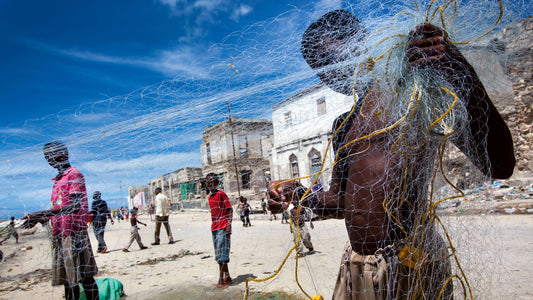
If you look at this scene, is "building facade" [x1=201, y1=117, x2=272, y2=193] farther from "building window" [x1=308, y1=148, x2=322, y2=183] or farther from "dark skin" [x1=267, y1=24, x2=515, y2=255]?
"dark skin" [x1=267, y1=24, x2=515, y2=255]

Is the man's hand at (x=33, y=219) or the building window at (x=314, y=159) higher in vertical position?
the building window at (x=314, y=159)

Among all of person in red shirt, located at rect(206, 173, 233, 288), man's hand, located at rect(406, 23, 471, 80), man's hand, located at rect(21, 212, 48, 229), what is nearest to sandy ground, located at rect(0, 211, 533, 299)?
person in red shirt, located at rect(206, 173, 233, 288)

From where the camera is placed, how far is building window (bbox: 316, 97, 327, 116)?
7.63 ft

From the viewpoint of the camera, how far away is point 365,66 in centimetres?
159

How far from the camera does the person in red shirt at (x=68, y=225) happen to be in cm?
296

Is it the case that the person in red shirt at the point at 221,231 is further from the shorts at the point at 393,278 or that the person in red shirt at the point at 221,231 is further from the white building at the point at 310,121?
the shorts at the point at 393,278

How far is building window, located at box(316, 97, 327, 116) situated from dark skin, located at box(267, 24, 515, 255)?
668 millimetres

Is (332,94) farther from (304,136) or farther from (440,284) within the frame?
(440,284)

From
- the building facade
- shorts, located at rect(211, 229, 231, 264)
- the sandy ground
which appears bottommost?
the sandy ground

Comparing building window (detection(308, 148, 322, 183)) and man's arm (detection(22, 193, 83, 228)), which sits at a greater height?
building window (detection(308, 148, 322, 183))

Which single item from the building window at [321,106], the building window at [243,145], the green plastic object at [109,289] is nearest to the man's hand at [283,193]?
the building window at [321,106]

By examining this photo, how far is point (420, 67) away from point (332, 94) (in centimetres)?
81

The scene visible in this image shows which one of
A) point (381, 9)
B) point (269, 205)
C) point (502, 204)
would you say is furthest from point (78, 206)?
point (502, 204)

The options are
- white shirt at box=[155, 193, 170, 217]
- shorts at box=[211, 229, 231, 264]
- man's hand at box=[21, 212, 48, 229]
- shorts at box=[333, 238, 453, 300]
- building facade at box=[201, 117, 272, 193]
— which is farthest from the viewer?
white shirt at box=[155, 193, 170, 217]
